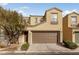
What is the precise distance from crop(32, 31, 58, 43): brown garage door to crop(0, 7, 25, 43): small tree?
0.42 meters

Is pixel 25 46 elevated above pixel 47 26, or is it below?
below

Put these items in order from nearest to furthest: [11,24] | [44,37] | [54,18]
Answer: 1. [11,24]
2. [54,18]
3. [44,37]

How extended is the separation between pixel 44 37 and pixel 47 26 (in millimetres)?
361

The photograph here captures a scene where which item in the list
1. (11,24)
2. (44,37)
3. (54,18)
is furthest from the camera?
(44,37)

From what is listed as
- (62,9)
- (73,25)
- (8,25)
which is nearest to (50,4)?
(62,9)

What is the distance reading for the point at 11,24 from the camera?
6383 millimetres

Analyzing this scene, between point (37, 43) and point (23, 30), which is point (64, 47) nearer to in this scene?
point (37, 43)

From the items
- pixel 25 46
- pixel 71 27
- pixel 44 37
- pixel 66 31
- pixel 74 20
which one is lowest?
pixel 25 46

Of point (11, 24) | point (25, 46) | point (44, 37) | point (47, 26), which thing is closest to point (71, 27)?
point (47, 26)

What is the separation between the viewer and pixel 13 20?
640 centimetres

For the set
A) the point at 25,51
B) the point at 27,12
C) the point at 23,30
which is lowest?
the point at 25,51

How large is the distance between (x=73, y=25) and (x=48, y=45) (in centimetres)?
84

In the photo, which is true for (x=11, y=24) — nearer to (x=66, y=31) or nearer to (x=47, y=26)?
(x=47, y=26)

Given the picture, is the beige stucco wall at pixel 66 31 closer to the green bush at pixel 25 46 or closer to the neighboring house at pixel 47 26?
the neighboring house at pixel 47 26
